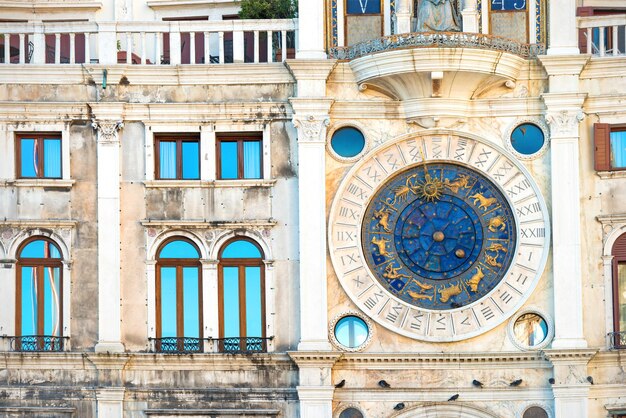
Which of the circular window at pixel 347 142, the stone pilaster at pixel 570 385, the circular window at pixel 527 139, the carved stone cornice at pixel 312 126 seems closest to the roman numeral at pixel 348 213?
the circular window at pixel 347 142

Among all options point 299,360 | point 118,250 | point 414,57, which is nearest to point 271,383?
point 299,360

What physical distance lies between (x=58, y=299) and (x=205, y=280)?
276cm

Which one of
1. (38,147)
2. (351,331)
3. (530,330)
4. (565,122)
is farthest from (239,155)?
(530,330)

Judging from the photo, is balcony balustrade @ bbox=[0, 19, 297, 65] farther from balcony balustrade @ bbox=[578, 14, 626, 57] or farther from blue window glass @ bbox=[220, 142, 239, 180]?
balcony balustrade @ bbox=[578, 14, 626, 57]

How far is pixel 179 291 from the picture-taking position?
36.8 metres

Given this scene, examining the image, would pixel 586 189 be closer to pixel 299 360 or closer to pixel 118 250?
pixel 299 360

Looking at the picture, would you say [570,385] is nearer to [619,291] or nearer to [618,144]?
[619,291]

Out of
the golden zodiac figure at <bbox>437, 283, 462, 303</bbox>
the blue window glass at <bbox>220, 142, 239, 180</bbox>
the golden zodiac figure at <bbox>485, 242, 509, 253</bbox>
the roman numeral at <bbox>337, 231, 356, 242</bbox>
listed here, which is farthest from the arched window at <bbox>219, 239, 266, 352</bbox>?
the golden zodiac figure at <bbox>485, 242, 509, 253</bbox>

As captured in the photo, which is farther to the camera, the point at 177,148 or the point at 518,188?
the point at 177,148

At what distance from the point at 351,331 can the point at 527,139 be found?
478 centimetres

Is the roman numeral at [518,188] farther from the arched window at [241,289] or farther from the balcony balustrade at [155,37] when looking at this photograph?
the balcony balustrade at [155,37]

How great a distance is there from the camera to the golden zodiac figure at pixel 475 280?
119 feet

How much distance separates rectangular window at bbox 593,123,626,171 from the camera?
119 feet

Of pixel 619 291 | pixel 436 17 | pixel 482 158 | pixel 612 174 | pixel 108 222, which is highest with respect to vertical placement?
pixel 436 17
